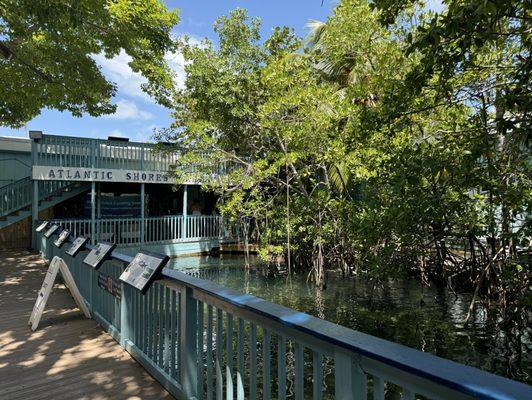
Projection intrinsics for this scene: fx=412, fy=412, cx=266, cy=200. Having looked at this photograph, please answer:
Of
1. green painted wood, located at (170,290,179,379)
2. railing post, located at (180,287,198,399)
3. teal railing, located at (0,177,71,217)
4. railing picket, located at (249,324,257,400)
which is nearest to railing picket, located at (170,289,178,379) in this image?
green painted wood, located at (170,290,179,379)

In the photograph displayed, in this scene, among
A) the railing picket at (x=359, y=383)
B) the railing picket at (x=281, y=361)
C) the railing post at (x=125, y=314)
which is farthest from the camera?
the railing post at (x=125, y=314)

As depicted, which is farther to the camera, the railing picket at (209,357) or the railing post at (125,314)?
the railing post at (125,314)

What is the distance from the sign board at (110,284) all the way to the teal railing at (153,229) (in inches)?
370

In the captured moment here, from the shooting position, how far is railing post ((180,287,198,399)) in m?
3.27

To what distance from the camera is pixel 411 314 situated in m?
8.92

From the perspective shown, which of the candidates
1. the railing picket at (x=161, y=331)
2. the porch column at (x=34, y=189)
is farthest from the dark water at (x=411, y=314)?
the porch column at (x=34, y=189)

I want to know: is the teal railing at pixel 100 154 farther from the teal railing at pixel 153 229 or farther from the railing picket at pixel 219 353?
the railing picket at pixel 219 353

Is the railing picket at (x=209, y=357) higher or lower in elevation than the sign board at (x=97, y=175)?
lower

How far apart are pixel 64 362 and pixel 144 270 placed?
4.97ft

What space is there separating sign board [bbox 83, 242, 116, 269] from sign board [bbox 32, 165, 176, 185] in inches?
383

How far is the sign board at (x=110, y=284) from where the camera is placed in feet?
15.6

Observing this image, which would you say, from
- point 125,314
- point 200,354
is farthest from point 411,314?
point 200,354

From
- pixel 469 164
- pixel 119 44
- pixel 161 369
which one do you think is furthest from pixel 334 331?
pixel 119 44

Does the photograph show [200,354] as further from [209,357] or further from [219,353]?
[219,353]
